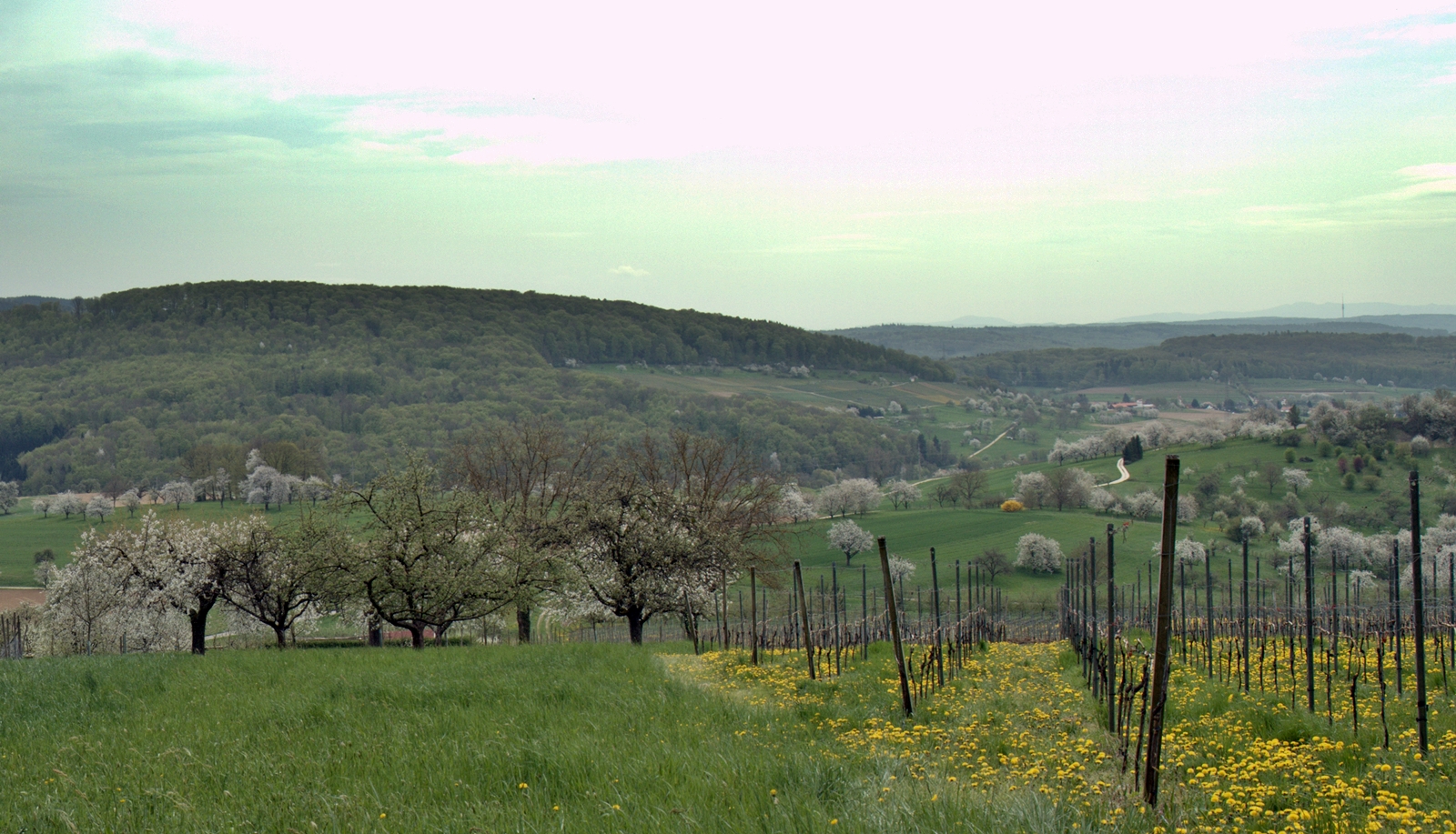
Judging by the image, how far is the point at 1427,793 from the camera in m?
6.70

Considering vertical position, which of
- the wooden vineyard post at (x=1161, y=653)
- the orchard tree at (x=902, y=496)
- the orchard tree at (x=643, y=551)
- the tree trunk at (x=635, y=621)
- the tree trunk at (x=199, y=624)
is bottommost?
the orchard tree at (x=902, y=496)

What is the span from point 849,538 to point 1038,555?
19876 mm

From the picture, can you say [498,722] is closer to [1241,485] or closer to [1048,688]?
[1048,688]

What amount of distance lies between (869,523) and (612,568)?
7908 centimetres

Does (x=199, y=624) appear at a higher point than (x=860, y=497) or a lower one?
higher

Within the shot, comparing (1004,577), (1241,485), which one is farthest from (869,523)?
(1241,485)

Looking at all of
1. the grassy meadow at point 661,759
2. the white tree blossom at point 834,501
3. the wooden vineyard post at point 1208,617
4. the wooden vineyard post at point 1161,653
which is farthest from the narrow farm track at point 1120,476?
the wooden vineyard post at point 1161,653

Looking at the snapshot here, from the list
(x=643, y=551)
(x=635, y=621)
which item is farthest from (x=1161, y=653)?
(x=635, y=621)

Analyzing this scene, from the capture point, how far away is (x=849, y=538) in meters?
95.9

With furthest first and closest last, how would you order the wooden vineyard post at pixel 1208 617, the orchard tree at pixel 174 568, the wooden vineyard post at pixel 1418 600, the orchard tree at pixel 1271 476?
the orchard tree at pixel 1271 476 < the orchard tree at pixel 174 568 < the wooden vineyard post at pixel 1208 617 < the wooden vineyard post at pixel 1418 600

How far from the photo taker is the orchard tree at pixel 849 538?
95938 mm

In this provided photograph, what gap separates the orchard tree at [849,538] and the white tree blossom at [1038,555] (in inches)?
647

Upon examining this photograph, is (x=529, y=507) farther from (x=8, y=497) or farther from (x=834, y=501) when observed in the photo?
(x=8, y=497)

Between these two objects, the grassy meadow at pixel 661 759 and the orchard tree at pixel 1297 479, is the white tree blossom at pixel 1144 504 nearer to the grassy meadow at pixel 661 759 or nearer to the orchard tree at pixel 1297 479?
the orchard tree at pixel 1297 479
